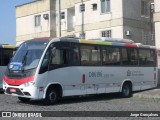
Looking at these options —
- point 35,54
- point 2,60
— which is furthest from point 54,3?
point 35,54

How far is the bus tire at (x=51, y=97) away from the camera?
15703 millimetres

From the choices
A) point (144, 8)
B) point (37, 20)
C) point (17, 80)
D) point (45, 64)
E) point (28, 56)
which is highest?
point (144, 8)

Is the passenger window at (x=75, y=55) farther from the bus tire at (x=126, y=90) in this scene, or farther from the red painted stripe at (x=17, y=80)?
the bus tire at (x=126, y=90)

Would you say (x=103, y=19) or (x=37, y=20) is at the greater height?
(x=37, y=20)

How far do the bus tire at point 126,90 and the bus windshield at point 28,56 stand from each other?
6.16 m

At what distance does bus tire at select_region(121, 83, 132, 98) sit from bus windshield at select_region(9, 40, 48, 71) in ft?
20.2

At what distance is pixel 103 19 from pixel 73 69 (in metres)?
16.4

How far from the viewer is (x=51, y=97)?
1582 cm

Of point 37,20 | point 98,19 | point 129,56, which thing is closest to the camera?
point 129,56

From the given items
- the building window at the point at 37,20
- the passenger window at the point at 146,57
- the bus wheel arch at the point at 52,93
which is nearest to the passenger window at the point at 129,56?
the passenger window at the point at 146,57

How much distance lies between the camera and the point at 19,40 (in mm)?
44281

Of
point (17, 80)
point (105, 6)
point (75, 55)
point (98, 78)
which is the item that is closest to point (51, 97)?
point (17, 80)

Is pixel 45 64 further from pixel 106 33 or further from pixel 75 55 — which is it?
pixel 106 33

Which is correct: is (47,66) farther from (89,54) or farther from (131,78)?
(131,78)
